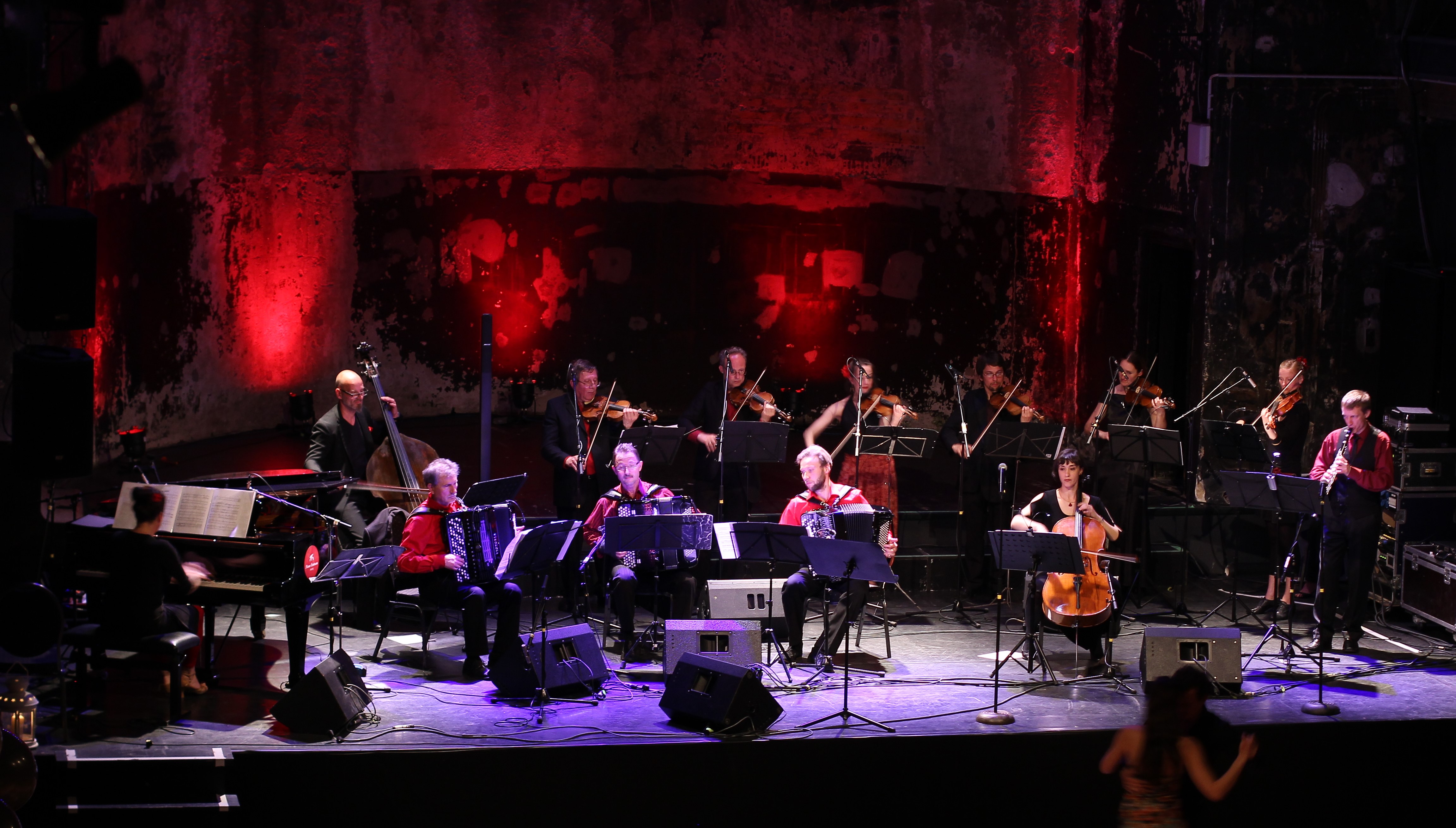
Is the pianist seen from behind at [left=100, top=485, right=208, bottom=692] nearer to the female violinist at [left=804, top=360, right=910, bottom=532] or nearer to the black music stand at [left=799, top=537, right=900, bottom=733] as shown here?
the black music stand at [left=799, top=537, right=900, bottom=733]

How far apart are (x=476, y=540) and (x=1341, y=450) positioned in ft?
A: 17.6

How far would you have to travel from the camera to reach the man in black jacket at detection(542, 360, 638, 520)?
9.17 m

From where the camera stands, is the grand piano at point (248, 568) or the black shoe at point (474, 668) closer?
the grand piano at point (248, 568)

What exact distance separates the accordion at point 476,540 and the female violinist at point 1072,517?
121 inches

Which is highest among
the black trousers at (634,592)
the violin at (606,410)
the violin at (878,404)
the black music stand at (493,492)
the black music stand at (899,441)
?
the violin at (878,404)

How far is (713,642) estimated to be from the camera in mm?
7656

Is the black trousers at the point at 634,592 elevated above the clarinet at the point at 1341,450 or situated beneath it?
situated beneath

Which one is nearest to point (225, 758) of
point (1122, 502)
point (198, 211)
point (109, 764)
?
point (109, 764)

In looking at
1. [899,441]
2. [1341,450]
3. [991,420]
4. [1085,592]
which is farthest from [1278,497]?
[899,441]

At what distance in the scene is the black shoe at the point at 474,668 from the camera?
7.76 m

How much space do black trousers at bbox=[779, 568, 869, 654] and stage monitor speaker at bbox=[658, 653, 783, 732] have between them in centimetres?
114

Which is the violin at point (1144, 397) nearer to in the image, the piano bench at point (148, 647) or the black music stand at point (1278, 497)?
the black music stand at point (1278, 497)

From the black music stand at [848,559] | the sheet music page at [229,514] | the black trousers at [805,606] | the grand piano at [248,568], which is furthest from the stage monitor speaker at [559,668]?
the sheet music page at [229,514]

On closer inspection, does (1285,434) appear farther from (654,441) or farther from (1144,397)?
(654,441)
